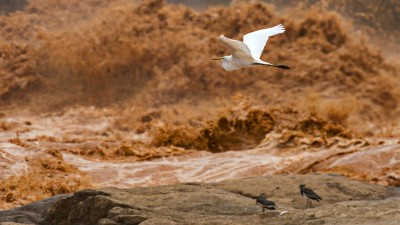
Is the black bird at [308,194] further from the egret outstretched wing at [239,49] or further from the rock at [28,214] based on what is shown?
the rock at [28,214]

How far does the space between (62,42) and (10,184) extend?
8.85m

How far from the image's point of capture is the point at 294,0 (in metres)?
21.6

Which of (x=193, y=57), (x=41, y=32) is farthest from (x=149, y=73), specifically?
(x=41, y=32)

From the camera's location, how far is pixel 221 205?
23.3 ft

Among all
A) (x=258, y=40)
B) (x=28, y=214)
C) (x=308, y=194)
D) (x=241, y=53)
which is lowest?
(x=28, y=214)

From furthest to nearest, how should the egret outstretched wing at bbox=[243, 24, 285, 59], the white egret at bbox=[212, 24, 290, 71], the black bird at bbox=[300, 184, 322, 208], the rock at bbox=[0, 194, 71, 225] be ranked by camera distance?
the egret outstretched wing at bbox=[243, 24, 285, 59]
the white egret at bbox=[212, 24, 290, 71]
the black bird at bbox=[300, 184, 322, 208]
the rock at bbox=[0, 194, 71, 225]

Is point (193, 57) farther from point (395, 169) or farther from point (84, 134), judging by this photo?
point (395, 169)

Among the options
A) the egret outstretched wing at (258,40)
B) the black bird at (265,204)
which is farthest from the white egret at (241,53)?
the black bird at (265,204)

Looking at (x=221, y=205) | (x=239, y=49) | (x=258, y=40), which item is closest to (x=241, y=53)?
(x=239, y=49)

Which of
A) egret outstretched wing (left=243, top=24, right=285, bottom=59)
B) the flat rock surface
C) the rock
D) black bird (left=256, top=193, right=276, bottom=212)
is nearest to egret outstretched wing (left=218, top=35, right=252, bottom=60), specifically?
egret outstretched wing (left=243, top=24, right=285, bottom=59)

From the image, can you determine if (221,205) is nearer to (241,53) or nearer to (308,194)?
(308,194)

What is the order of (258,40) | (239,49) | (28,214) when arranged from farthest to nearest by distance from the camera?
(258,40), (239,49), (28,214)

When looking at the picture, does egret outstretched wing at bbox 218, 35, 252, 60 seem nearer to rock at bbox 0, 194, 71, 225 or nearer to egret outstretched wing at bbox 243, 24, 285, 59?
egret outstretched wing at bbox 243, 24, 285, 59

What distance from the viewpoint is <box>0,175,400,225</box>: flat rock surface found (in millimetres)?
6102
